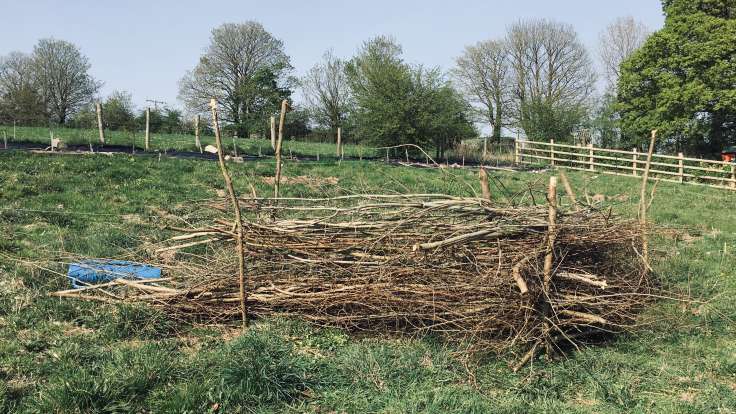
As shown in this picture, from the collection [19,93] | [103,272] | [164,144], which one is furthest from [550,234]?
[19,93]

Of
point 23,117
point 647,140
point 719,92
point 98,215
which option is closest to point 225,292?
point 98,215

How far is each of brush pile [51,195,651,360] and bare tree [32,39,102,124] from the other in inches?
1589

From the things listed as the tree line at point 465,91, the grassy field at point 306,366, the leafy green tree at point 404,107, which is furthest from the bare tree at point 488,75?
the grassy field at point 306,366

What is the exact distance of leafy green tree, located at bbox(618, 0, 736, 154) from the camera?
79.2 ft

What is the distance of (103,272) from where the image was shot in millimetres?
4906

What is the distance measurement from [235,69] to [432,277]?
39.0 meters

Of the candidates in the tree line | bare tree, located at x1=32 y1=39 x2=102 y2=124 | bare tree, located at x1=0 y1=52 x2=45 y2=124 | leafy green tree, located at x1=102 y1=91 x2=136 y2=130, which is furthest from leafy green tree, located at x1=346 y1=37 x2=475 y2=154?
bare tree, located at x1=32 y1=39 x2=102 y2=124

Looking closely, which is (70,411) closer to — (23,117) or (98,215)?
(98,215)

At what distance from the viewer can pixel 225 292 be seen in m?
4.57

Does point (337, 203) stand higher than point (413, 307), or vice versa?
point (337, 203)

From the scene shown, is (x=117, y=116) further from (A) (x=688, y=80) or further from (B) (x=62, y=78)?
(A) (x=688, y=80)

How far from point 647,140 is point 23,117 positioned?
111ft

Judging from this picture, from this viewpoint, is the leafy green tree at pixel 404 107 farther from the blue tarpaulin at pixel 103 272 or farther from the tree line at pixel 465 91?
the blue tarpaulin at pixel 103 272

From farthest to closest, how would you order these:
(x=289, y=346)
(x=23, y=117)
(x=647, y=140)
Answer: (x=23, y=117)
(x=647, y=140)
(x=289, y=346)
